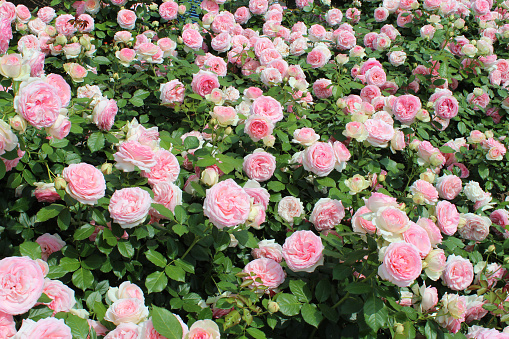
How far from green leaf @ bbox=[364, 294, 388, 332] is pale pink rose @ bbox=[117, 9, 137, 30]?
2.48 metres

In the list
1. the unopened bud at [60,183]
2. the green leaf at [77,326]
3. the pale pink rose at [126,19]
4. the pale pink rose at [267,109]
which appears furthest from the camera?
the pale pink rose at [126,19]

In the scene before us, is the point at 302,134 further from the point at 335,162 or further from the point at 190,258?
the point at 190,258

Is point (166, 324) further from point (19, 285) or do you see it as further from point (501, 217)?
point (501, 217)

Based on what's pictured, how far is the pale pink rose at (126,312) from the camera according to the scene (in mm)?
1065

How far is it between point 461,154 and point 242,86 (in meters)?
1.40

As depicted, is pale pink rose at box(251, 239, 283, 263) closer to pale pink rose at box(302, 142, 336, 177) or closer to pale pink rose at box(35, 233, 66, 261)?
pale pink rose at box(302, 142, 336, 177)

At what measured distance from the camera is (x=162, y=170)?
1.41m

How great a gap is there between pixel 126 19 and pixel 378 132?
6.44 feet

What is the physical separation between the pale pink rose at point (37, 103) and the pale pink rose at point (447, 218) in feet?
4.96

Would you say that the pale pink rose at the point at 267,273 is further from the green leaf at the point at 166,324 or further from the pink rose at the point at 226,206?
the green leaf at the point at 166,324

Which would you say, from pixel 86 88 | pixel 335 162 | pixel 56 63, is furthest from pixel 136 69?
pixel 335 162

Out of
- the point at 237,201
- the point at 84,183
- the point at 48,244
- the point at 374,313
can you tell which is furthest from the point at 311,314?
the point at 48,244

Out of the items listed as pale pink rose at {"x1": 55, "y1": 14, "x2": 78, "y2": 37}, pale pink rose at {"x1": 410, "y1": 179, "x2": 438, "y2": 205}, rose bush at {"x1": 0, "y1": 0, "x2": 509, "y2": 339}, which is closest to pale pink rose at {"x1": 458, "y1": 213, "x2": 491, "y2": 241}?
rose bush at {"x1": 0, "y1": 0, "x2": 509, "y2": 339}

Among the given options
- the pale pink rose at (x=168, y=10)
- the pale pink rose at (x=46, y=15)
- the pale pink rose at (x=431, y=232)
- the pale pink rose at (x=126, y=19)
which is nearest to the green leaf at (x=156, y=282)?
the pale pink rose at (x=431, y=232)
